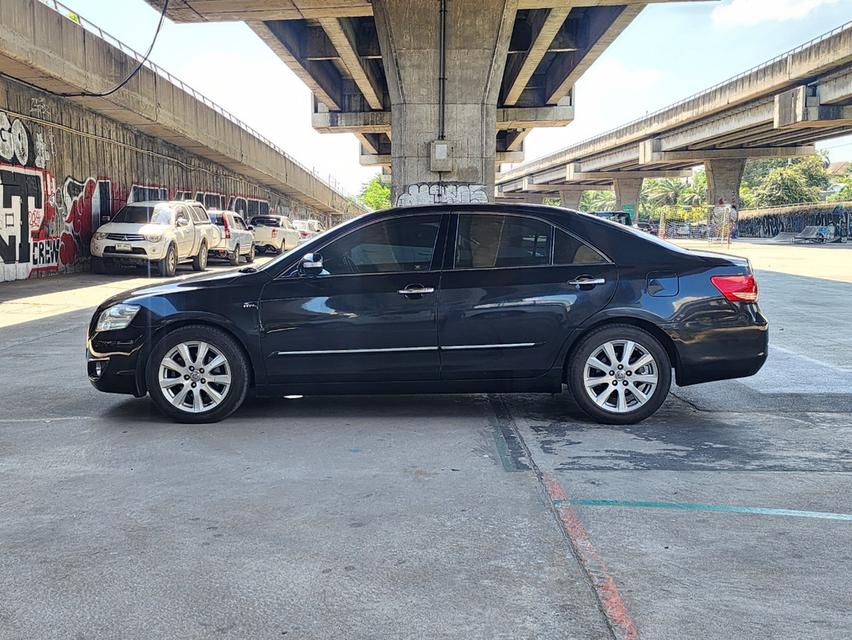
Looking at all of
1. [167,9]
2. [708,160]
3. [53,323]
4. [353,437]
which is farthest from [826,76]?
[353,437]

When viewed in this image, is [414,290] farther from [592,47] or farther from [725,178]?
[725,178]

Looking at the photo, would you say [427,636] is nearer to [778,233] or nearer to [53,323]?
[53,323]

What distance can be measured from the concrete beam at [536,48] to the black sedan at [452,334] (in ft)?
44.6

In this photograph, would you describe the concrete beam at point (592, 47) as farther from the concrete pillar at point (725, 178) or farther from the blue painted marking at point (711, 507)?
the concrete pillar at point (725, 178)

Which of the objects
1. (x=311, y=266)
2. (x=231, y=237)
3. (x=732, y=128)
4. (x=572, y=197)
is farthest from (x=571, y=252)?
(x=572, y=197)

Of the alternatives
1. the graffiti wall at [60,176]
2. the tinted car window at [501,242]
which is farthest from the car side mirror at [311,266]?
the graffiti wall at [60,176]

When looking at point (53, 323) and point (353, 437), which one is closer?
point (353, 437)

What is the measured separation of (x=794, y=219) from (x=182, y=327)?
65.7m

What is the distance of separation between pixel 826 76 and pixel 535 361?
35725mm

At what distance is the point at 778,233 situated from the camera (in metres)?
65.7

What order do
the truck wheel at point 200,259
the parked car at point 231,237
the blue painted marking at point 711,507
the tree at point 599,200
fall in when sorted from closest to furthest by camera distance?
the blue painted marking at point 711,507
the truck wheel at point 200,259
the parked car at point 231,237
the tree at point 599,200

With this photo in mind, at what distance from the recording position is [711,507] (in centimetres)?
409

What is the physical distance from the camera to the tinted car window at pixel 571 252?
5.98 metres

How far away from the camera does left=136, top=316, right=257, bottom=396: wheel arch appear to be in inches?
231
